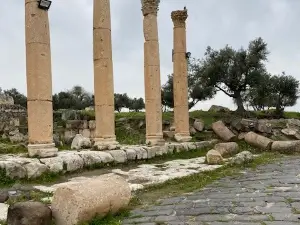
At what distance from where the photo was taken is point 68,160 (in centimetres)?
1141

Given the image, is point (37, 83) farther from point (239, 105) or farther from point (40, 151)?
point (239, 105)

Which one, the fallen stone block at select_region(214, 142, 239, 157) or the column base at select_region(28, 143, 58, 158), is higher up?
the column base at select_region(28, 143, 58, 158)

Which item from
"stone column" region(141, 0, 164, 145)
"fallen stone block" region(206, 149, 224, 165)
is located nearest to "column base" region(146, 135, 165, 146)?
"stone column" region(141, 0, 164, 145)

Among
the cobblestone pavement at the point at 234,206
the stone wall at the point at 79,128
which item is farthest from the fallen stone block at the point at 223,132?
the cobblestone pavement at the point at 234,206

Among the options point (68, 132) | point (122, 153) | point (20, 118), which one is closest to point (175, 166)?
point (122, 153)

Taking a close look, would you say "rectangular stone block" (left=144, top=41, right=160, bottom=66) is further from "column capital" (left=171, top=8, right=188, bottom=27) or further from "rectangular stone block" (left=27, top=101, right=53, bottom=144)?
"rectangular stone block" (left=27, top=101, right=53, bottom=144)

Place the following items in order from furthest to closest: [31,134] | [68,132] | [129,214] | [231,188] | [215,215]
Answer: [68,132] → [31,134] → [231,188] → [129,214] → [215,215]

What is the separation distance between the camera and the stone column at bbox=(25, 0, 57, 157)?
11.4 m

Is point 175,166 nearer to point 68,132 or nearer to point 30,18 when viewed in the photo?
point 30,18

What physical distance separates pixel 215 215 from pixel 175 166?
7369 millimetres

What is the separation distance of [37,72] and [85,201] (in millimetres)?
6369

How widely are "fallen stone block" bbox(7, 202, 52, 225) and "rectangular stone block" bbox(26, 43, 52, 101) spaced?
5967 mm

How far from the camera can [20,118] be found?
2511 cm

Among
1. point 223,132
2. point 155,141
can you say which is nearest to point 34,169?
point 155,141
